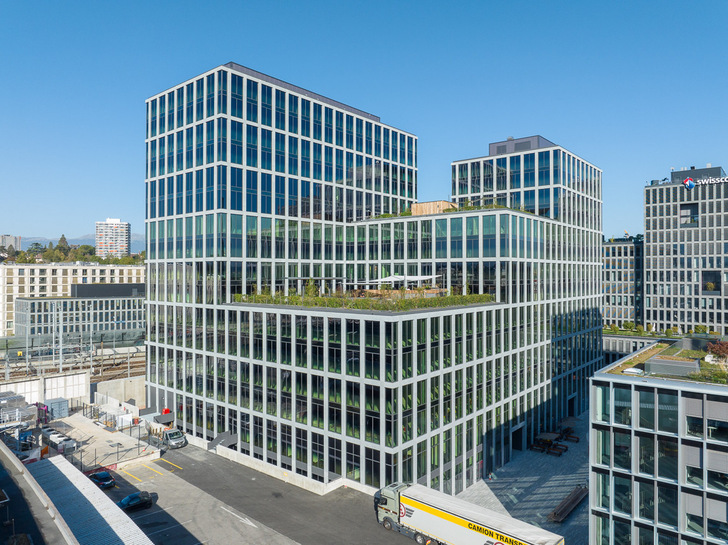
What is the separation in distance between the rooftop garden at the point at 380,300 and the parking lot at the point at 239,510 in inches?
689

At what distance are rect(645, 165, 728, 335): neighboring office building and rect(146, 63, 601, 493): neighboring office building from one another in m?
53.0

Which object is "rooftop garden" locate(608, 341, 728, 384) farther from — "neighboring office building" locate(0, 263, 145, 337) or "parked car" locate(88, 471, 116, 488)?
"neighboring office building" locate(0, 263, 145, 337)

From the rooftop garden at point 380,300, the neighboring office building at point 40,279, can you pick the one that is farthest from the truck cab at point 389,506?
the neighboring office building at point 40,279

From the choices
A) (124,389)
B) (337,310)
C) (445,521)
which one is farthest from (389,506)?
(124,389)

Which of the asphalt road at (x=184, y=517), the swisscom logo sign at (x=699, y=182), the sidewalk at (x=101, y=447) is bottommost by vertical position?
the asphalt road at (x=184, y=517)

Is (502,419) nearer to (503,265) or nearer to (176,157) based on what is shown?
(503,265)

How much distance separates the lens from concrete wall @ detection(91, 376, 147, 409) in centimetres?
8488

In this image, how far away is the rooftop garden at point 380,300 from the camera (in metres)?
48.1

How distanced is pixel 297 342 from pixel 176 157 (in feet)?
115

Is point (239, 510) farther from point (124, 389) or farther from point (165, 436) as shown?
point (124, 389)

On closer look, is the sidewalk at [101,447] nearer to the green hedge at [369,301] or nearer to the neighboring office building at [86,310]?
the green hedge at [369,301]

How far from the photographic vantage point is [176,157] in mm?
69938

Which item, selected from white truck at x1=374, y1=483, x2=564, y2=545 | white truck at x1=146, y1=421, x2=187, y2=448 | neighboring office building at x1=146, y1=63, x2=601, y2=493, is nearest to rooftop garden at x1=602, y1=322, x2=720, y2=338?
neighboring office building at x1=146, y1=63, x2=601, y2=493

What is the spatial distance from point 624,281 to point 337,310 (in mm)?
119271
